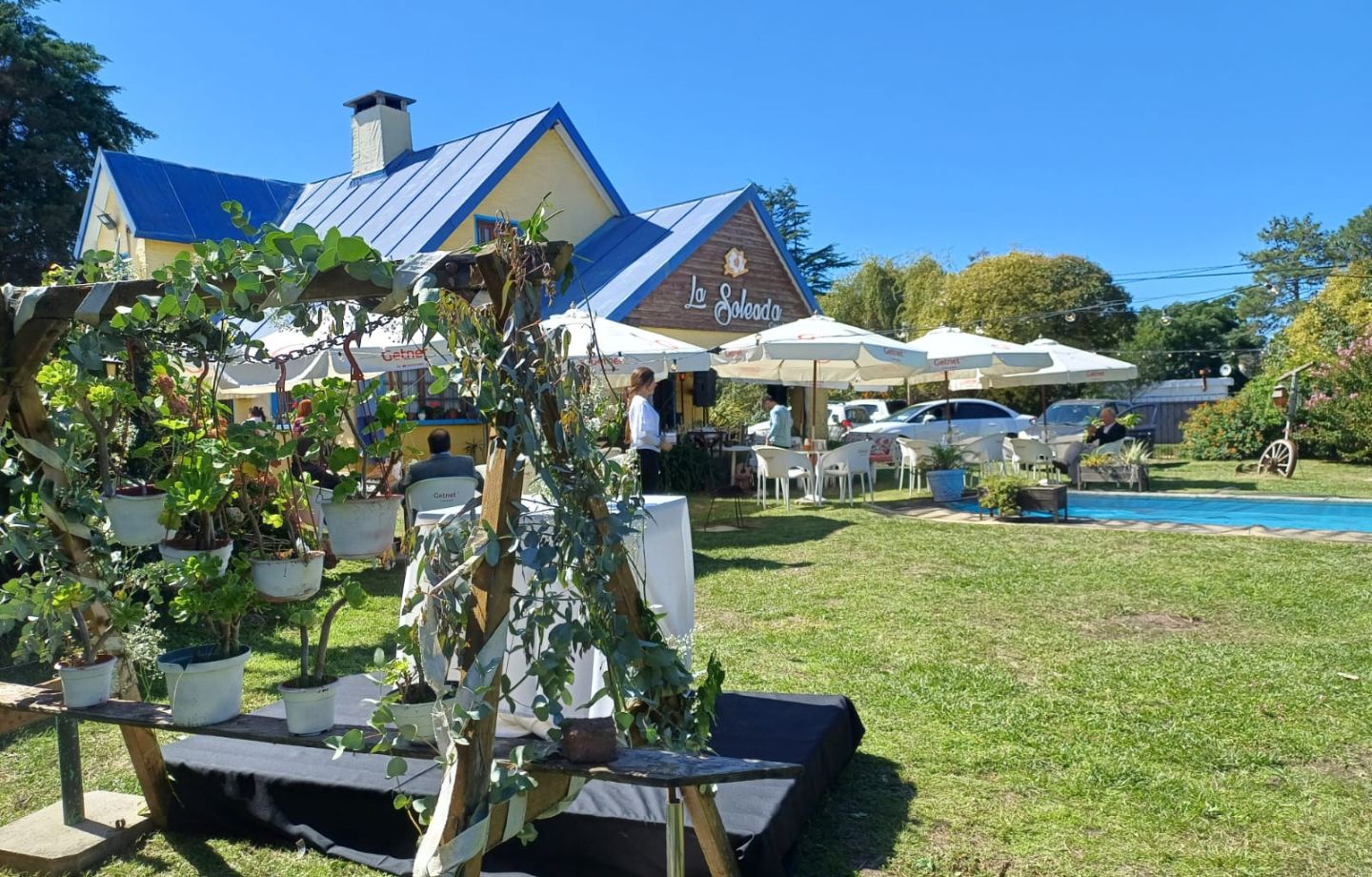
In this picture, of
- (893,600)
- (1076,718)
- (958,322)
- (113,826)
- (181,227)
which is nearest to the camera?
(113,826)

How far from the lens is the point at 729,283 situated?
52.4ft

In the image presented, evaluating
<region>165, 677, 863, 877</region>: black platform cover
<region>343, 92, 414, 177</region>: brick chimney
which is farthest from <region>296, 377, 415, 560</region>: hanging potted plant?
<region>343, 92, 414, 177</region>: brick chimney

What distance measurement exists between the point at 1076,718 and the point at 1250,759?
0.65 meters

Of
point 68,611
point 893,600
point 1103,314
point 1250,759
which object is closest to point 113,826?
point 68,611

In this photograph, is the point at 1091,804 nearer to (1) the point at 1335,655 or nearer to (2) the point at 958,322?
(1) the point at 1335,655

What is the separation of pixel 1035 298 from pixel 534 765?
30.9 metres

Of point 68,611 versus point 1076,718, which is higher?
point 68,611

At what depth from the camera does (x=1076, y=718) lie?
389 centimetres

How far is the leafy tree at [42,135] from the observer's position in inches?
922

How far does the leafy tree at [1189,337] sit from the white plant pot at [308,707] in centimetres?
3935

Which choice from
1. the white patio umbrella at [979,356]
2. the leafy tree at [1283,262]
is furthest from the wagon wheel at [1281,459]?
the leafy tree at [1283,262]

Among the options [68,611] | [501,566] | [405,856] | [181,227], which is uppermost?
[181,227]

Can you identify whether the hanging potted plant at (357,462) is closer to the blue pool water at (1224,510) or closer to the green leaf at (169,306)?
the green leaf at (169,306)

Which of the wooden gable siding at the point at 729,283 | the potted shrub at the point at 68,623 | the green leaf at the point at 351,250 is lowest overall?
the potted shrub at the point at 68,623
